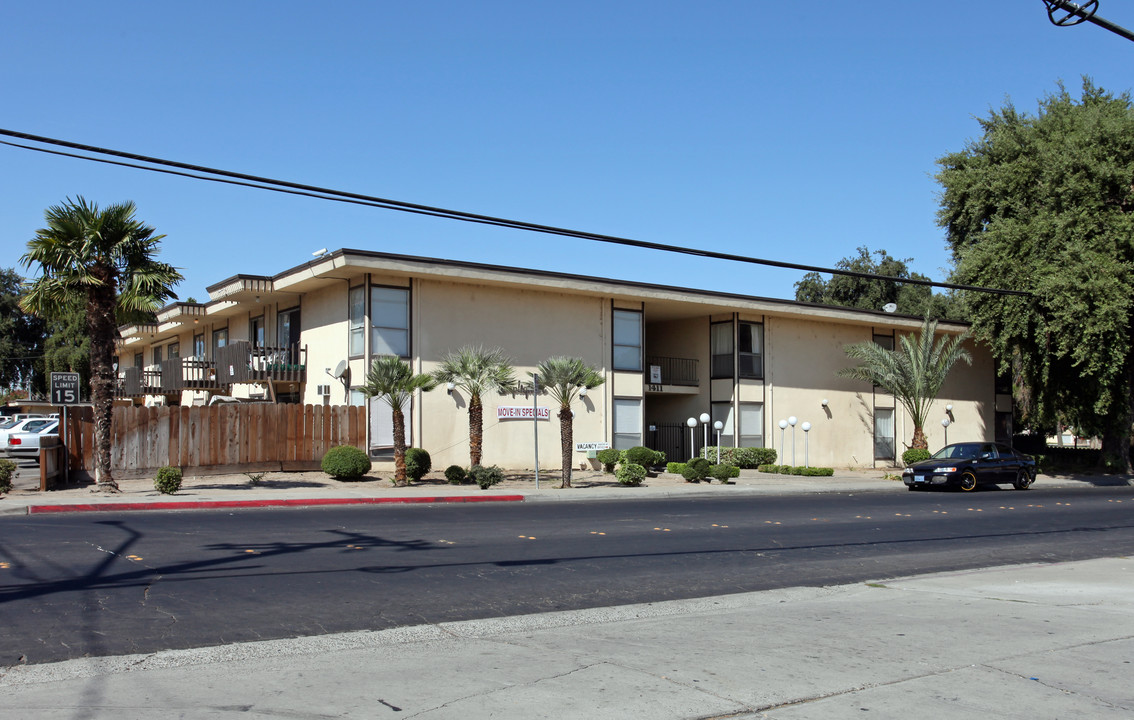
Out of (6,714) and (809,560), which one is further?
(809,560)

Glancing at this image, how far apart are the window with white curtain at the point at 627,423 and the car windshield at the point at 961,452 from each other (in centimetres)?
1073

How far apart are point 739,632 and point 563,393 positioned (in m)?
18.4

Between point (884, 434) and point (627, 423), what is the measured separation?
14.2m

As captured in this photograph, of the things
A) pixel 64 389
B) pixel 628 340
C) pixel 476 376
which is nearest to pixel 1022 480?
pixel 628 340

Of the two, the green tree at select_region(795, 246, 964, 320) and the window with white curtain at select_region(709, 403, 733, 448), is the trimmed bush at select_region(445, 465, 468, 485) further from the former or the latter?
the green tree at select_region(795, 246, 964, 320)

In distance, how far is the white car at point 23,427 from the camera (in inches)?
1185

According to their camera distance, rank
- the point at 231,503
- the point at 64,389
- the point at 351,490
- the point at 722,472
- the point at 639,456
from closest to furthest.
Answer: the point at 231,503 → the point at 64,389 → the point at 351,490 → the point at 722,472 → the point at 639,456

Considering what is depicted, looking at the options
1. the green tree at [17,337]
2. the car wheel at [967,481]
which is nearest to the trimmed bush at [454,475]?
the car wheel at [967,481]

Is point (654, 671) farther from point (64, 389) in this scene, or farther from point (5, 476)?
point (64, 389)

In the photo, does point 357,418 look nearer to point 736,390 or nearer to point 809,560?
point 736,390

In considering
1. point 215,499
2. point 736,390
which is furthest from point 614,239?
point 736,390

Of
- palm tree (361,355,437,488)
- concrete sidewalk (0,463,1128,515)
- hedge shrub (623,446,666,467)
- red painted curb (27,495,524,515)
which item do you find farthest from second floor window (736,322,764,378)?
red painted curb (27,495,524,515)

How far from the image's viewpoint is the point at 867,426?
41.2 metres

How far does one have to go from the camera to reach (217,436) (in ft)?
87.8
